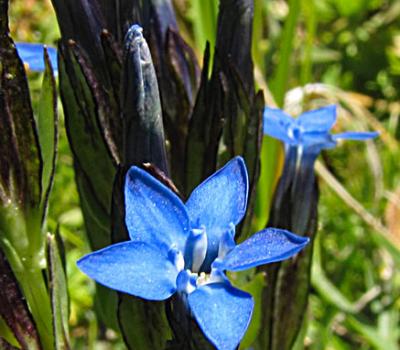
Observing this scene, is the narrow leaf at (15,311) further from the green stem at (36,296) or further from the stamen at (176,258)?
the stamen at (176,258)

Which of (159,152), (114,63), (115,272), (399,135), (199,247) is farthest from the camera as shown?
(399,135)

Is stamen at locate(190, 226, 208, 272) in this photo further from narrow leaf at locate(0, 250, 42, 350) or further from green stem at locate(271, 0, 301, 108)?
green stem at locate(271, 0, 301, 108)

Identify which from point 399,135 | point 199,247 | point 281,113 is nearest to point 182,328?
point 199,247

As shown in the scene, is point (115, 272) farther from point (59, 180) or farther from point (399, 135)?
point (399, 135)

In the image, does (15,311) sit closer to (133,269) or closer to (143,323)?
(143,323)

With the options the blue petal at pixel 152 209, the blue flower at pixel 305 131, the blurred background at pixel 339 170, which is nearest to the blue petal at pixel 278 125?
the blue flower at pixel 305 131

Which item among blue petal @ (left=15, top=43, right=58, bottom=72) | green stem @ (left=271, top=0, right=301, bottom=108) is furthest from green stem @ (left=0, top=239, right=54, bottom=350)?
green stem @ (left=271, top=0, right=301, bottom=108)

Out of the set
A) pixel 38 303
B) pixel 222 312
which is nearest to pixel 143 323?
pixel 38 303
